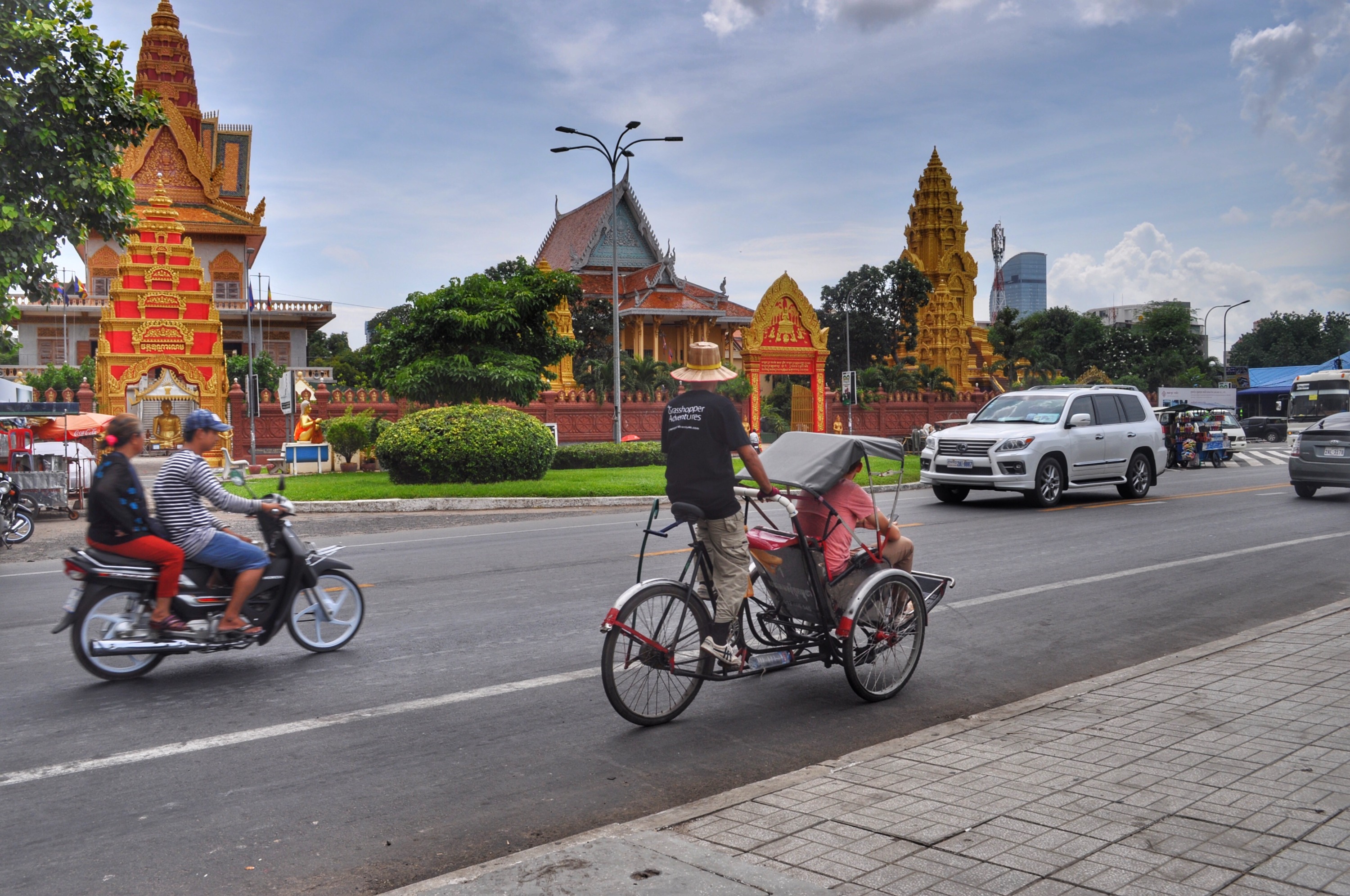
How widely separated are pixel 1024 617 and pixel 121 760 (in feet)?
19.9

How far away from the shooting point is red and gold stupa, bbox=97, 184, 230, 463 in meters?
39.6

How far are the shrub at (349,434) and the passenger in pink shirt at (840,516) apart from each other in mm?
22432

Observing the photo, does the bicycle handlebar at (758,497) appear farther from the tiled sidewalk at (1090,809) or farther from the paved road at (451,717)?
the tiled sidewalk at (1090,809)

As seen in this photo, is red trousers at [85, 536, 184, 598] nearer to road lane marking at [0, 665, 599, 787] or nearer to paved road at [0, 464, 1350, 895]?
paved road at [0, 464, 1350, 895]

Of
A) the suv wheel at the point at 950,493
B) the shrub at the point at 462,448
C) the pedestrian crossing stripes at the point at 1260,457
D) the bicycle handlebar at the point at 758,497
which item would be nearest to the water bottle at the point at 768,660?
the bicycle handlebar at the point at 758,497

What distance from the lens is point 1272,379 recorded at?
73.1m

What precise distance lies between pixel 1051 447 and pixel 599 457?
1442 cm

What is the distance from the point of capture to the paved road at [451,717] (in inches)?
149

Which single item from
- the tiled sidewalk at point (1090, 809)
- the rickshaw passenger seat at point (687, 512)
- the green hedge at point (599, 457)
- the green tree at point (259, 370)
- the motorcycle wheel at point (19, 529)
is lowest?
the tiled sidewalk at point (1090, 809)

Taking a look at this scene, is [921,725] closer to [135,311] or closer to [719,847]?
[719,847]

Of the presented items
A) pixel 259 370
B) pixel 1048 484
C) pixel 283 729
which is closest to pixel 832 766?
pixel 283 729

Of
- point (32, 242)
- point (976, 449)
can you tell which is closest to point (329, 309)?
point (32, 242)

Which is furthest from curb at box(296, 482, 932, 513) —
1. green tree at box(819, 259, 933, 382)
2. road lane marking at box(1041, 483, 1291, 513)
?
green tree at box(819, 259, 933, 382)

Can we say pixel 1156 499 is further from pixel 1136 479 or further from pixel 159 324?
pixel 159 324
